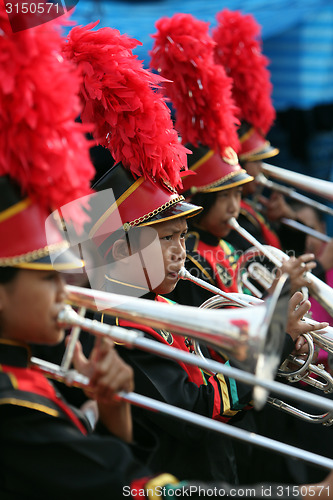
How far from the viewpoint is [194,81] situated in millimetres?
3549

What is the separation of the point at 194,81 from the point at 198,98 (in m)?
0.10

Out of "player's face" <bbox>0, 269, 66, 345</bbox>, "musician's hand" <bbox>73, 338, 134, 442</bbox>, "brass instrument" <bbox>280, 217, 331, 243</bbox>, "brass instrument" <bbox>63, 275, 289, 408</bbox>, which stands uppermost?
"player's face" <bbox>0, 269, 66, 345</bbox>

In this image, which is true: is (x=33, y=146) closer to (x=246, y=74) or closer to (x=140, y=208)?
(x=140, y=208)

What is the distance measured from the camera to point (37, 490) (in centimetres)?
157

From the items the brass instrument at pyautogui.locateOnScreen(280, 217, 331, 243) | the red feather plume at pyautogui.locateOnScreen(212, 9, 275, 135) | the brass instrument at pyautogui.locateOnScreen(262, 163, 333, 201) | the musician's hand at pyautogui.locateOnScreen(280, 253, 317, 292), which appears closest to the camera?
the musician's hand at pyautogui.locateOnScreen(280, 253, 317, 292)

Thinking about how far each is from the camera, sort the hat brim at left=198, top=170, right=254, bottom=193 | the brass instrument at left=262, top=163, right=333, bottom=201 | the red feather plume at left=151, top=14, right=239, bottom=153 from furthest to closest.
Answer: the brass instrument at left=262, top=163, right=333, bottom=201 < the hat brim at left=198, top=170, right=254, bottom=193 < the red feather plume at left=151, top=14, right=239, bottom=153

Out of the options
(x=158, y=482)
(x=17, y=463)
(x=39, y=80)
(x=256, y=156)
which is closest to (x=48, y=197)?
(x=39, y=80)

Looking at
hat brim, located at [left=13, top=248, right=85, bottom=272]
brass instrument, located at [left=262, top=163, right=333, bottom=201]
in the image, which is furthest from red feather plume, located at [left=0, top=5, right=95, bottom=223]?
brass instrument, located at [left=262, top=163, right=333, bottom=201]

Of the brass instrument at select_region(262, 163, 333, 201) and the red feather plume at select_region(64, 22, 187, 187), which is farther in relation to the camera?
the brass instrument at select_region(262, 163, 333, 201)

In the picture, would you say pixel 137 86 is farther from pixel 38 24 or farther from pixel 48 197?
pixel 48 197

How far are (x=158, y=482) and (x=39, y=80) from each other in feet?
3.90

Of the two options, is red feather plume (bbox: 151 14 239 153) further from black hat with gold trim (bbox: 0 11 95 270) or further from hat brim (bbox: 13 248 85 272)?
hat brim (bbox: 13 248 85 272)

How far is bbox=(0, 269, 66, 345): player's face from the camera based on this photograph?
161 centimetres

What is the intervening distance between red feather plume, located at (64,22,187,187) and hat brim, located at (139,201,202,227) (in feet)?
0.49
